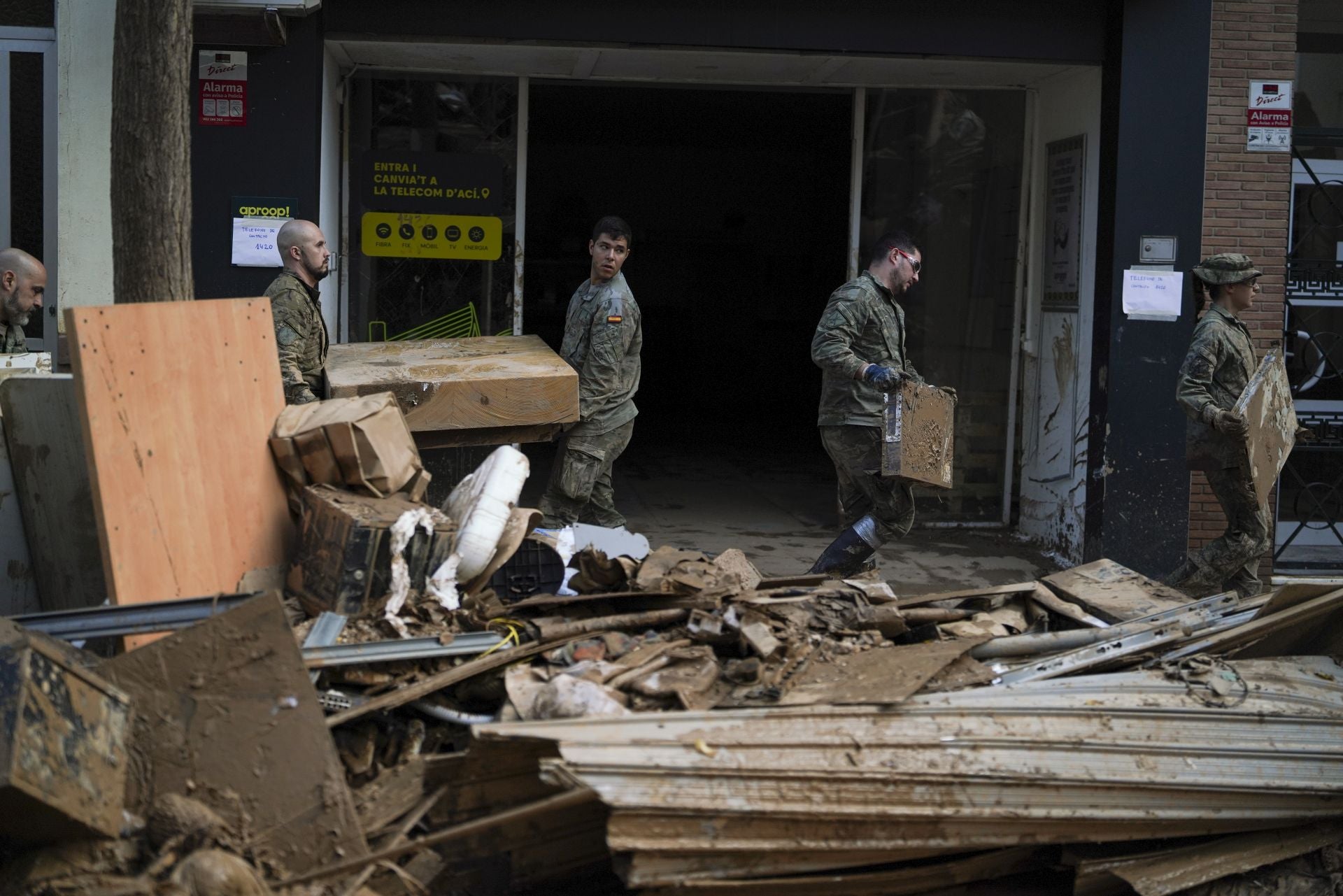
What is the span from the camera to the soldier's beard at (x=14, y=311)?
6242 mm

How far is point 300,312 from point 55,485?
1320mm

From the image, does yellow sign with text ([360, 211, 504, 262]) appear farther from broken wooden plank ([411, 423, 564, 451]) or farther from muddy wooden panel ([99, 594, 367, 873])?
muddy wooden panel ([99, 594, 367, 873])

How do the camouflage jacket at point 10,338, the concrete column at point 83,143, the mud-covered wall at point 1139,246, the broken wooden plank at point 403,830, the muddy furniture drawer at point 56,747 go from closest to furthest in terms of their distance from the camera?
the muddy furniture drawer at point 56,747, the broken wooden plank at point 403,830, the camouflage jacket at point 10,338, the concrete column at point 83,143, the mud-covered wall at point 1139,246

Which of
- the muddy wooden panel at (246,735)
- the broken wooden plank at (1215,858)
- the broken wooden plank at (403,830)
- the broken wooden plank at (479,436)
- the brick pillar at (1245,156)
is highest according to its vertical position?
the brick pillar at (1245,156)

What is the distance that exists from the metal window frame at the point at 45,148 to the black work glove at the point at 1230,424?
607 cm

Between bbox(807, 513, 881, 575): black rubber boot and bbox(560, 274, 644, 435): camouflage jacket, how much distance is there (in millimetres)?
1248

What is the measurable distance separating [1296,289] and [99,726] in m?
7.25

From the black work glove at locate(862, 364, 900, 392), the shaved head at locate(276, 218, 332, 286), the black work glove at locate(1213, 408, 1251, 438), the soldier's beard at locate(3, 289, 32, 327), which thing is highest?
the shaved head at locate(276, 218, 332, 286)

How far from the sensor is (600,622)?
4.29 m

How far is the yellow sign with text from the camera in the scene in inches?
317

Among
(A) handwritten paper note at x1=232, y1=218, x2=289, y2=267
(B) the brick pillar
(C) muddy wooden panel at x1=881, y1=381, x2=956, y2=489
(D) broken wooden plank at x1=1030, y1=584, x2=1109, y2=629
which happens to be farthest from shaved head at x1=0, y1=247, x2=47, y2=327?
(B) the brick pillar

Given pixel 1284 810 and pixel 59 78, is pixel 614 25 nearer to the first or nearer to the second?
pixel 59 78

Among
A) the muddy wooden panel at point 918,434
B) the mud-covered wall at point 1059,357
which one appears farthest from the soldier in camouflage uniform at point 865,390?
the mud-covered wall at point 1059,357

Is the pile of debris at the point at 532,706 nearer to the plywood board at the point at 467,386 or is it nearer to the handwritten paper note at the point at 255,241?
the plywood board at the point at 467,386
